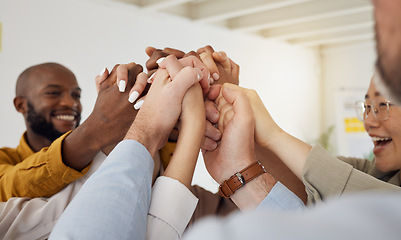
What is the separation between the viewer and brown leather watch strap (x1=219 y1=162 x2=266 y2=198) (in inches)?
38.3

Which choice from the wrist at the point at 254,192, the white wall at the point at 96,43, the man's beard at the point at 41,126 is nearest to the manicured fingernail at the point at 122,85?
the wrist at the point at 254,192

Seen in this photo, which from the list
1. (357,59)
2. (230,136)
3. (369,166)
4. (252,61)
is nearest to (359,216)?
(230,136)

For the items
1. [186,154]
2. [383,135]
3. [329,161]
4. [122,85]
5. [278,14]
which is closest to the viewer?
[186,154]

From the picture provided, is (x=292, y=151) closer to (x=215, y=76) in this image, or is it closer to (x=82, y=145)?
(x=215, y=76)

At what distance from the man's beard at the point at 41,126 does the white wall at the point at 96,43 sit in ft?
6.51

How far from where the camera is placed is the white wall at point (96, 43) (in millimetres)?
3965

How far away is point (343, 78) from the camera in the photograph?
802 centimetres

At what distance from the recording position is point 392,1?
424 millimetres

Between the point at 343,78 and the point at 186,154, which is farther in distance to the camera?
the point at 343,78

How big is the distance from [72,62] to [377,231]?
443 centimetres

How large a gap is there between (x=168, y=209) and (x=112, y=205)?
16 centimetres

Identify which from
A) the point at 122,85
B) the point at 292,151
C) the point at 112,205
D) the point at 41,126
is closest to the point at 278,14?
the point at 41,126

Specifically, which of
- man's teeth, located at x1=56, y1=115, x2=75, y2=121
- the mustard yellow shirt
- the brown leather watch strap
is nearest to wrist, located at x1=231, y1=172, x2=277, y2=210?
the brown leather watch strap

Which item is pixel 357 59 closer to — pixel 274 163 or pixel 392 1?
pixel 274 163
